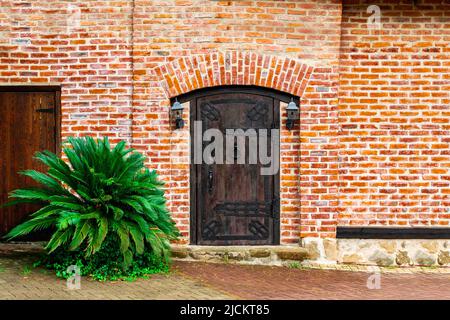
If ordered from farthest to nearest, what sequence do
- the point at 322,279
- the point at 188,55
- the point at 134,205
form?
the point at 188,55, the point at 322,279, the point at 134,205

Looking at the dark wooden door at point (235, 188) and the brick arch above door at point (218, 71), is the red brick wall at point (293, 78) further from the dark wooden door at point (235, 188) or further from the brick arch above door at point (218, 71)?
the dark wooden door at point (235, 188)

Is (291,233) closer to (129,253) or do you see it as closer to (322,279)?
(322,279)

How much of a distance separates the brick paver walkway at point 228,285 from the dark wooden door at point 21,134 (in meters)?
1.28

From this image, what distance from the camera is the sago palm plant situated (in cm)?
649

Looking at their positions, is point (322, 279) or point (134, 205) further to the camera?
point (322, 279)

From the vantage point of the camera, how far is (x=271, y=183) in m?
8.21

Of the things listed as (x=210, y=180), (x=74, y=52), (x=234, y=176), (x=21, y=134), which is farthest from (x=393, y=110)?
(x=21, y=134)

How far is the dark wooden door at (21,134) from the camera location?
26.9 ft

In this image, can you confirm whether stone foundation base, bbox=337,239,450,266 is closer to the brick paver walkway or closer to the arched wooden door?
the brick paver walkway

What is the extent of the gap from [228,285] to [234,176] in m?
1.98

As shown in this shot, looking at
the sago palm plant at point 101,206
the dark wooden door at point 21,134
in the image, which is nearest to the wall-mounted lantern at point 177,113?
the sago palm plant at point 101,206

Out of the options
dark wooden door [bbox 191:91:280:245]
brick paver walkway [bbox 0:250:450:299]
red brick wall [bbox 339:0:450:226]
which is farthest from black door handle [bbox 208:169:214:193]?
red brick wall [bbox 339:0:450:226]

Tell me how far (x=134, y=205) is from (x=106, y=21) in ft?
9.83

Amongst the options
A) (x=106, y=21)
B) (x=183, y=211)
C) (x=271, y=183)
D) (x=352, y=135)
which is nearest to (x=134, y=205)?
(x=183, y=211)
